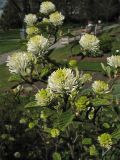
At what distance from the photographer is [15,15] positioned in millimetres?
50656

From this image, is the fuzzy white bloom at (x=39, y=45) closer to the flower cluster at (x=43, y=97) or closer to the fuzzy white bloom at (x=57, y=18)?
the flower cluster at (x=43, y=97)

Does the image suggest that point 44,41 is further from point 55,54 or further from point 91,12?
point 91,12

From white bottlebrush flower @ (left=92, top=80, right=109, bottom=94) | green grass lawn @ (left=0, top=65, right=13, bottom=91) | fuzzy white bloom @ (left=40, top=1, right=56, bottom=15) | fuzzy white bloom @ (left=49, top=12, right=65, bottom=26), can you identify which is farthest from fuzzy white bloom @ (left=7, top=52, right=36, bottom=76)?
green grass lawn @ (left=0, top=65, right=13, bottom=91)

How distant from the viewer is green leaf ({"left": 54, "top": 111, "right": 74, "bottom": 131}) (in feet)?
10.1

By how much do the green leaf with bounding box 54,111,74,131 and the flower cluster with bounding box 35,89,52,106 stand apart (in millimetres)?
245

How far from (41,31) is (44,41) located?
0.75m

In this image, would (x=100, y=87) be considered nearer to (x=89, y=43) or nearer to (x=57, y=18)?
(x=89, y=43)

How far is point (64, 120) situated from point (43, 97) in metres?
0.31

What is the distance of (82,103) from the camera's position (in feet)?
11.5

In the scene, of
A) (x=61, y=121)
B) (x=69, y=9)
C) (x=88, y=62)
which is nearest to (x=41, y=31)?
(x=61, y=121)

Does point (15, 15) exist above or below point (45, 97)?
below

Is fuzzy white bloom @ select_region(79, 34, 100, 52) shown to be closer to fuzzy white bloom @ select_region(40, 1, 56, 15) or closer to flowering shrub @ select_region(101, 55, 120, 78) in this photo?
flowering shrub @ select_region(101, 55, 120, 78)

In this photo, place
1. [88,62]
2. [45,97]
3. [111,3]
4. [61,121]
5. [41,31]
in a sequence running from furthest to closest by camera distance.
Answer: [111,3] → [88,62] → [41,31] → [45,97] → [61,121]

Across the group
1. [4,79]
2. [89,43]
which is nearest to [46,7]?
[89,43]
